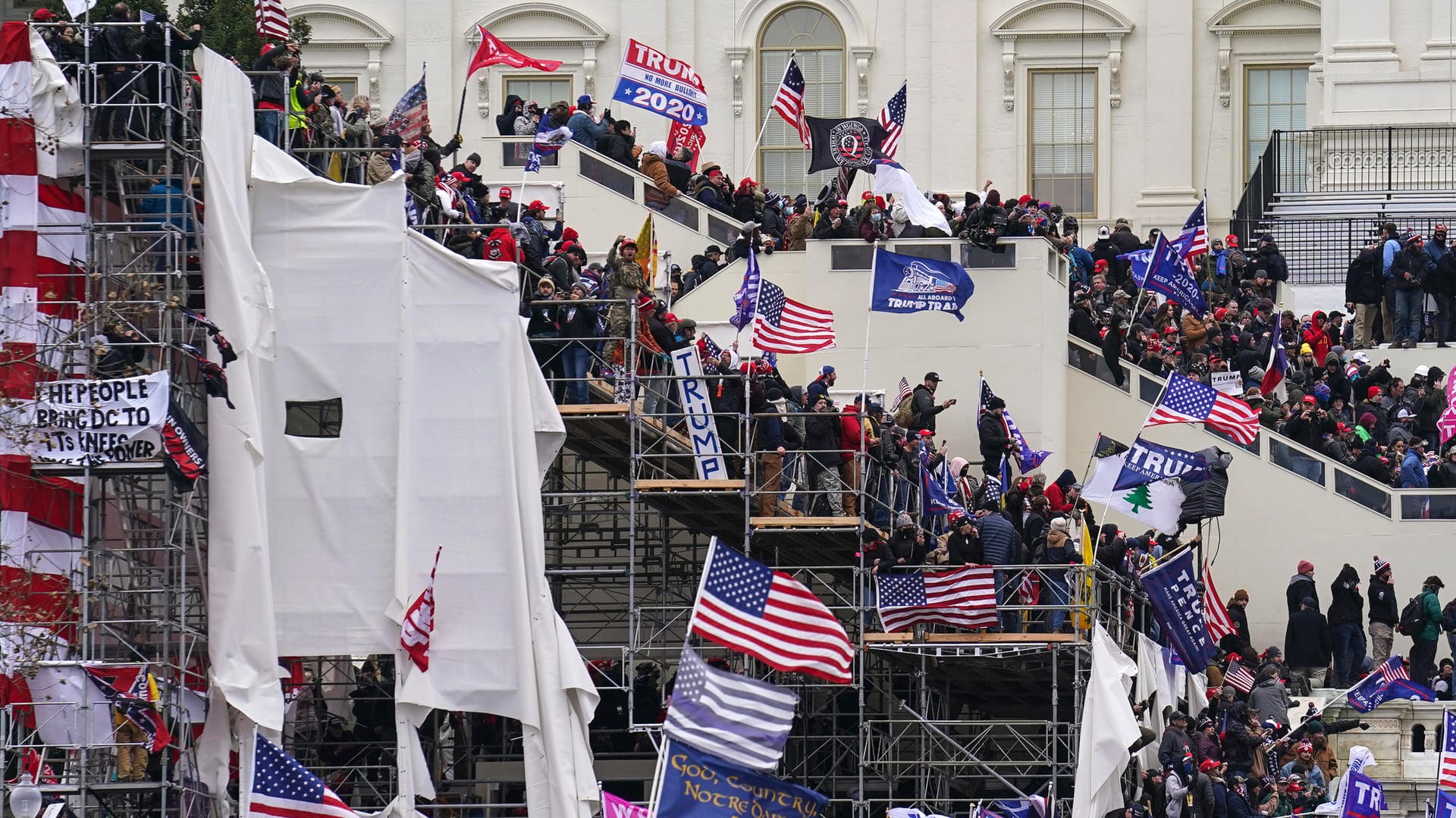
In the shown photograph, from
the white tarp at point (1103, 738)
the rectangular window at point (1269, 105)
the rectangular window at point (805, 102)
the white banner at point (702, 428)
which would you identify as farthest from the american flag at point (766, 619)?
the rectangular window at point (1269, 105)

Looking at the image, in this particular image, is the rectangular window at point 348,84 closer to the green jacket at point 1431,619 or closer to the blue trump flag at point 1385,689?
the green jacket at point 1431,619

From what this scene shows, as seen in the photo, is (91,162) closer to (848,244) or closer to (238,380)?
(238,380)

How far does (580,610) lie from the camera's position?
5222 centimetres

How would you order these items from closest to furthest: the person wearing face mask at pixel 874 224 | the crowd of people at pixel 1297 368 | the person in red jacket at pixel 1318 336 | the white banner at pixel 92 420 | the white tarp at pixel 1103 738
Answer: the white banner at pixel 92 420, the white tarp at pixel 1103 738, the person wearing face mask at pixel 874 224, the crowd of people at pixel 1297 368, the person in red jacket at pixel 1318 336

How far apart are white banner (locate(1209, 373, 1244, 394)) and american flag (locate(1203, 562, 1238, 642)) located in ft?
11.2

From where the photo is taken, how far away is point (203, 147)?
44.8m

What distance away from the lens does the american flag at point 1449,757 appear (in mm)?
44312

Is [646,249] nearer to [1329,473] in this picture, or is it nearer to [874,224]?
[874,224]

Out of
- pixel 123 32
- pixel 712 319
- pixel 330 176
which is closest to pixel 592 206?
pixel 712 319

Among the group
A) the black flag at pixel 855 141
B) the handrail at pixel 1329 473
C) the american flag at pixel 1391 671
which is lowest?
the american flag at pixel 1391 671

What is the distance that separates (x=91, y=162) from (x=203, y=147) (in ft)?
4.03

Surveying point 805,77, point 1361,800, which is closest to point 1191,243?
point 1361,800

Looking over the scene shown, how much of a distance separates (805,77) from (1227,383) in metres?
19.3

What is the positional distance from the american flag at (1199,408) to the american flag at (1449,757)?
568 centimetres
